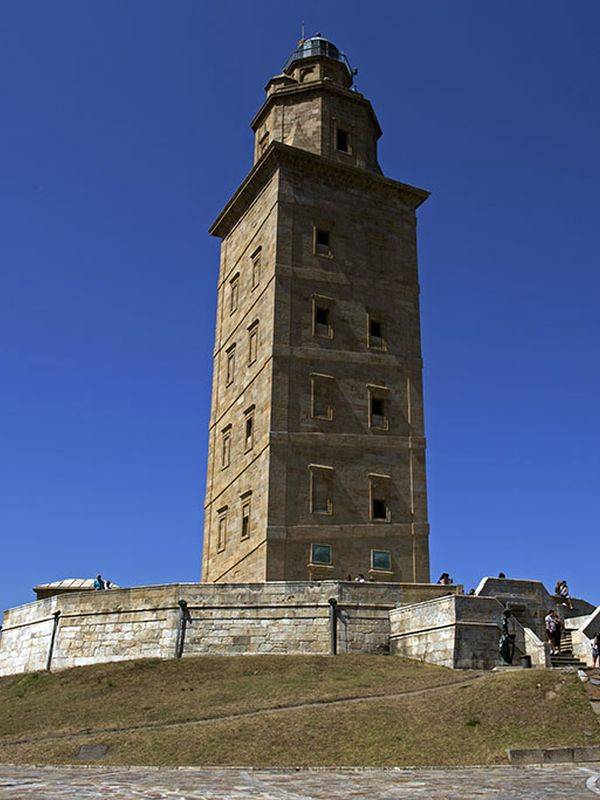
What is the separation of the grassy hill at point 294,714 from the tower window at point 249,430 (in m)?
14.1

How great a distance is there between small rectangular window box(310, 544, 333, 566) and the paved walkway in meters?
21.2

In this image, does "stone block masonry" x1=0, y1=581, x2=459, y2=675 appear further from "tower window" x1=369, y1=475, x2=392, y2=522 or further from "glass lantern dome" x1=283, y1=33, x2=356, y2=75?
"glass lantern dome" x1=283, y1=33, x2=356, y2=75

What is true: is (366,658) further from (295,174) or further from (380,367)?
(295,174)

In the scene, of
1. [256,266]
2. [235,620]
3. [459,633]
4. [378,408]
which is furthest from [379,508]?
[256,266]

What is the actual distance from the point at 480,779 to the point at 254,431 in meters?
27.1

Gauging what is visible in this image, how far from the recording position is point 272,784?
1453 cm

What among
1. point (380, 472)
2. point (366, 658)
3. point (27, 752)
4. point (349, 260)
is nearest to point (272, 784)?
point (27, 752)

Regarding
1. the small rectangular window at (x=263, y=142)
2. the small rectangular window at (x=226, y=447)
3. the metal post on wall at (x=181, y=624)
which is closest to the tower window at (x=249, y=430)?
the small rectangular window at (x=226, y=447)

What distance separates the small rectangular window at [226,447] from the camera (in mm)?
44250

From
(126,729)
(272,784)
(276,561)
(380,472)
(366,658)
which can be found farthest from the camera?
(380,472)

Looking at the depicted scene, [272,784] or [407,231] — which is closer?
[272,784]

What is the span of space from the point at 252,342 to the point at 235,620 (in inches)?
677

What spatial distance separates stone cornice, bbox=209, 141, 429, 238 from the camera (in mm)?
44375

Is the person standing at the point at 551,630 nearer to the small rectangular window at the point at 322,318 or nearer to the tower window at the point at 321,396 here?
the tower window at the point at 321,396
